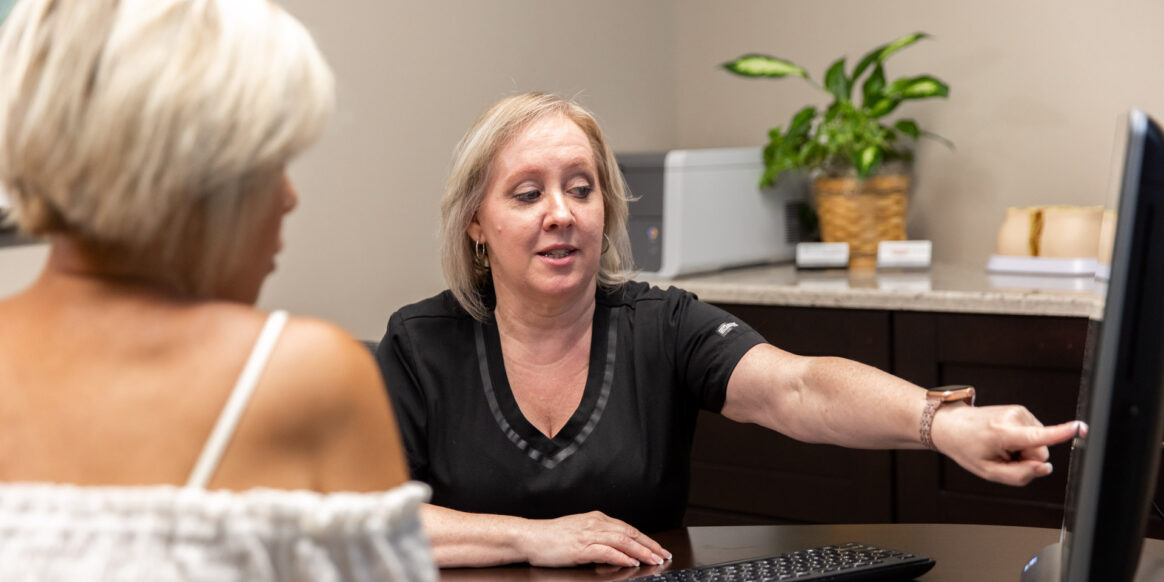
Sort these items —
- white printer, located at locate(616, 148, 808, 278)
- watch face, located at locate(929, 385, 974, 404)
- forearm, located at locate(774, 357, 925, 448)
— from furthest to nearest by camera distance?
white printer, located at locate(616, 148, 808, 278) → forearm, located at locate(774, 357, 925, 448) → watch face, located at locate(929, 385, 974, 404)

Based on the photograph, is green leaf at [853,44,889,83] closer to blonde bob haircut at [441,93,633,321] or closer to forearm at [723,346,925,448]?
blonde bob haircut at [441,93,633,321]

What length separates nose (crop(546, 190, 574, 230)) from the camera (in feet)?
5.63

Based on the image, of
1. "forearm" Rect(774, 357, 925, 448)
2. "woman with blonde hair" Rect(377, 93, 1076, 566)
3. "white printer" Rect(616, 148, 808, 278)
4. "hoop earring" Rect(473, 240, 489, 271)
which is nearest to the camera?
"forearm" Rect(774, 357, 925, 448)

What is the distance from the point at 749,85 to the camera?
3492 mm

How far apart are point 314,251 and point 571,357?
1.01m

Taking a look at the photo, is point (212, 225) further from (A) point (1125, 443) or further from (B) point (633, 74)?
(B) point (633, 74)

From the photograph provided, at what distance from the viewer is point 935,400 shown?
1301 millimetres

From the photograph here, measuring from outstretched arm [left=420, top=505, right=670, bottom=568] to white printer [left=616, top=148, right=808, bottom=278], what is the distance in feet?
4.72

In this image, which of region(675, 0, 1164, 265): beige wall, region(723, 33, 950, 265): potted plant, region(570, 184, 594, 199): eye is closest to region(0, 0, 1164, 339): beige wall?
region(675, 0, 1164, 265): beige wall

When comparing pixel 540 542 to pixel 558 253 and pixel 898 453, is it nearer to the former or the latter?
pixel 558 253

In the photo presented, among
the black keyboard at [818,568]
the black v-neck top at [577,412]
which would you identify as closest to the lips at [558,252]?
the black v-neck top at [577,412]

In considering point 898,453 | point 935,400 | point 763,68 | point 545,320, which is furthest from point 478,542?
point 763,68

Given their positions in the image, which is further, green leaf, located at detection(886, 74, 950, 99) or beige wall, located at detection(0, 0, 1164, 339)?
green leaf, located at detection(886, 74, 950, 99)

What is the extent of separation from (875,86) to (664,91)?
0.81 metres
